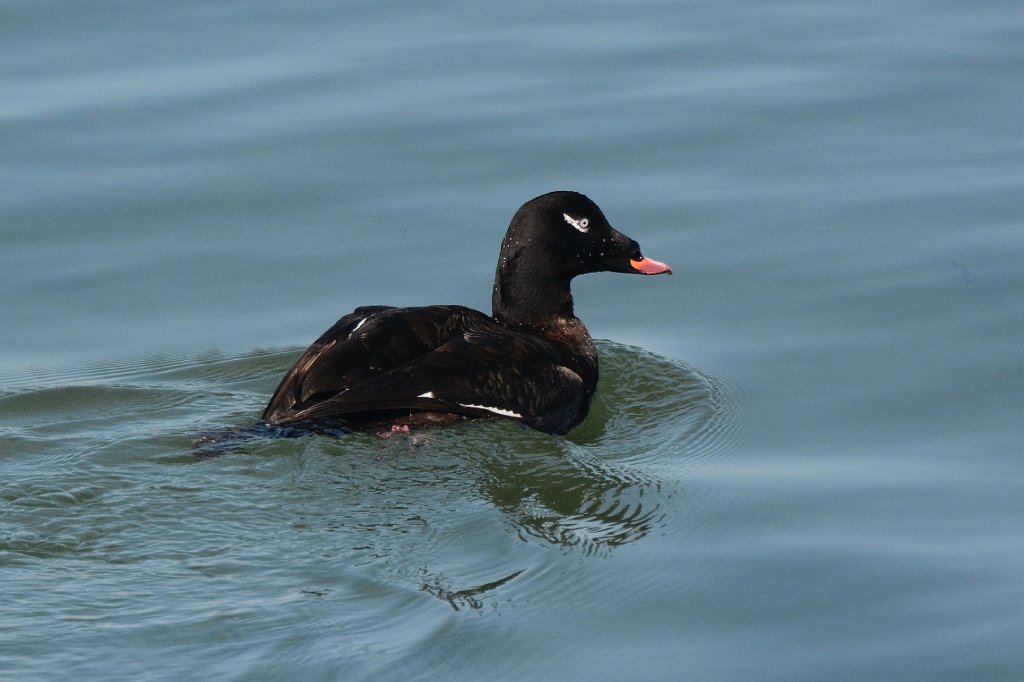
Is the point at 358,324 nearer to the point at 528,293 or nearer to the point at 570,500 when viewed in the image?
the point at 528,293

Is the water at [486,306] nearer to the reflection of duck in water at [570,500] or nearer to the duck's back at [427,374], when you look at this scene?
the reflection of duck in water at [570,500]

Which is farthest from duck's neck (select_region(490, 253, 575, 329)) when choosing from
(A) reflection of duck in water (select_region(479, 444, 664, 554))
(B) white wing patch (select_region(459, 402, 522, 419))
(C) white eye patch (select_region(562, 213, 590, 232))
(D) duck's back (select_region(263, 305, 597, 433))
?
(A) reflection of duck in water (select_region(479, 444, 664, 554))

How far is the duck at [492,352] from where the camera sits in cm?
754

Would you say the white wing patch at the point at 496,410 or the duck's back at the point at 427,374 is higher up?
the duck's back at the point at 427,374

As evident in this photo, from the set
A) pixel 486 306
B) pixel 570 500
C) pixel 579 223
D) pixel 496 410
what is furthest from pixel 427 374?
pixel 486 306

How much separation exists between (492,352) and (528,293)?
2.55ft

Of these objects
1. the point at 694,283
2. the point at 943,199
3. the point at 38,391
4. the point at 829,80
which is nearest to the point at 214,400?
the point at 38,391

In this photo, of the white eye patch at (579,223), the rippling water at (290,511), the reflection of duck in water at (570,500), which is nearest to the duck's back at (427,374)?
the rippling water at (290,511)

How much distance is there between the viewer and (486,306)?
9352 mm

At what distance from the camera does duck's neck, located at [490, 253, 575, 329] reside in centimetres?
862

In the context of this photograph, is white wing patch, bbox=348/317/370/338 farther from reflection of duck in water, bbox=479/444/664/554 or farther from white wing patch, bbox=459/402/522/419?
reflection of duck in water, bbox=479/444/664/554

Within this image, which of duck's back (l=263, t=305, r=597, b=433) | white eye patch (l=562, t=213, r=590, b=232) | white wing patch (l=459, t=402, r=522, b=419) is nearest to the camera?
duck's back (l=263, t=305, r=597, b=433)

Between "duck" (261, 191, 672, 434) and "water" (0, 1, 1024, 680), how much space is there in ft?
0.50

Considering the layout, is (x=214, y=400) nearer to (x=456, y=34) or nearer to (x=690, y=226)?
(x=690, y=226)
